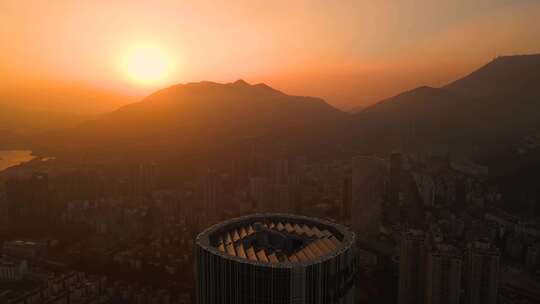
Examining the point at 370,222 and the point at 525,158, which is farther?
the point at 525,158

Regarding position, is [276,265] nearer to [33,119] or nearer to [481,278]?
[481,278]

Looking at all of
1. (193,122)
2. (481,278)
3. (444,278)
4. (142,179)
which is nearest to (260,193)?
(142,179)

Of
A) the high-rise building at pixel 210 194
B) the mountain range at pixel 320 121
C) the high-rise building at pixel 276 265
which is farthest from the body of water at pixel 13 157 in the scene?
the high-rise building at pixel 276 265

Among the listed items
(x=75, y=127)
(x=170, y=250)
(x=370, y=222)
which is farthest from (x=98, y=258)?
(x=75, y=127)

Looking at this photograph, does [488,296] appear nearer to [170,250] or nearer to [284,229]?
[284,229]

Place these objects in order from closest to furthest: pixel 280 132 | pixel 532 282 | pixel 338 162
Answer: pixel 532 282
pixel 338 162
pixel 280 132

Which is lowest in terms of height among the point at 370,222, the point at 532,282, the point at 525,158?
the point at 532,282
